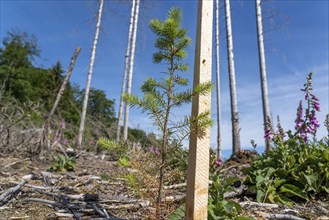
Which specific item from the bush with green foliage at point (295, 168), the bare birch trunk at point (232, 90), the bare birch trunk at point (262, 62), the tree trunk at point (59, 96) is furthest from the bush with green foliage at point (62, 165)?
the bare birch trunk at point (232, 90)

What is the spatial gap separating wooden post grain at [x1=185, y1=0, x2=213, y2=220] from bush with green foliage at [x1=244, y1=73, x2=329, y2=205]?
1524 mm

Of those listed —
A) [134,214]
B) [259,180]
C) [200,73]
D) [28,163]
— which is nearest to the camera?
[200,73]

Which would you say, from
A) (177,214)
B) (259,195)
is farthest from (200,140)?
(259,195)

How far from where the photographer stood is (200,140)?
5.39ft

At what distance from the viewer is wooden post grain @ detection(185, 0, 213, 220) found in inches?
62.2

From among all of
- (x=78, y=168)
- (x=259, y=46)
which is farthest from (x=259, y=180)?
(x=259, y=46)

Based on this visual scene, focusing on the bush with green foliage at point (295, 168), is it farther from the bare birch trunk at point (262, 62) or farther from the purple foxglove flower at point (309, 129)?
the bare birch trunk at point (262, 62)

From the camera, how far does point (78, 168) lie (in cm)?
541

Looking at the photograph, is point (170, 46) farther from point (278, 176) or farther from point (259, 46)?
point (259, 46)

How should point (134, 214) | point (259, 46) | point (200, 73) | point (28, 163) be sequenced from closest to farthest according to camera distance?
point (200, 73) → point (134, 214) → point (28, 163) → point (259, 46)

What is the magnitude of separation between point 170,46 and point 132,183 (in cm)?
86

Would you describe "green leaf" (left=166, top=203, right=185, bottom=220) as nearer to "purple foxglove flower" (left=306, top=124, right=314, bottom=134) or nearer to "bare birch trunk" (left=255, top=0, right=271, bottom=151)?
"purple foxglove flower" (left=306, top=124, right=314, bottom=134)

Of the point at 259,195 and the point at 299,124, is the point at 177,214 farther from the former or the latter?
the point at 299,124

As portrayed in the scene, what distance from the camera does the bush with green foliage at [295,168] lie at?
309cm
